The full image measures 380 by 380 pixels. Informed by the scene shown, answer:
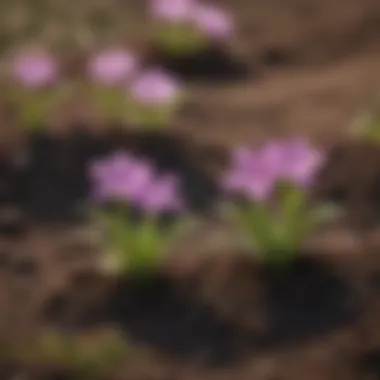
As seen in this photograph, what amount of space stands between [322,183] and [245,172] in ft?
1.17

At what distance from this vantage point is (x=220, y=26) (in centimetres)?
222

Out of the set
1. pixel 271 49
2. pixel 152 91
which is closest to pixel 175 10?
pixel 271 49

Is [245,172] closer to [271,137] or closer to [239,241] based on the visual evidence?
[239,241]

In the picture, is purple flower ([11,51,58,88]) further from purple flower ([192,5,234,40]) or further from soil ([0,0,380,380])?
purple flower ([192,5,234,40])

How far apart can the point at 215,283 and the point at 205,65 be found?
1003mm

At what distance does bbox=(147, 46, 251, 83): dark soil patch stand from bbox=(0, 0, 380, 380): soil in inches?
8.6

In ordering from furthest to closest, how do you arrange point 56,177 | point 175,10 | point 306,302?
point 175,10
point 56,177
point 306,302

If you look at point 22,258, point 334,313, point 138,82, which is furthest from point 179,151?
point 334,313

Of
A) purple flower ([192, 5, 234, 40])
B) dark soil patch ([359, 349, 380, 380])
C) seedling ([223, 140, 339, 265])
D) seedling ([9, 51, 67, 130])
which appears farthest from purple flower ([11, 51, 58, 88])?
dark soil patch ([359, 349, 380, 380])

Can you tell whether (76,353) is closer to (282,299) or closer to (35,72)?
(282,299)

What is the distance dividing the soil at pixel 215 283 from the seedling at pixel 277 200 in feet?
0.14

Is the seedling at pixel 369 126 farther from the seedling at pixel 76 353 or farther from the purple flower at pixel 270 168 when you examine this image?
the seedling at pixel 76 353

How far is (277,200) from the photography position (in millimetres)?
1415

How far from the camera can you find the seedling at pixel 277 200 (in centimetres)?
122
